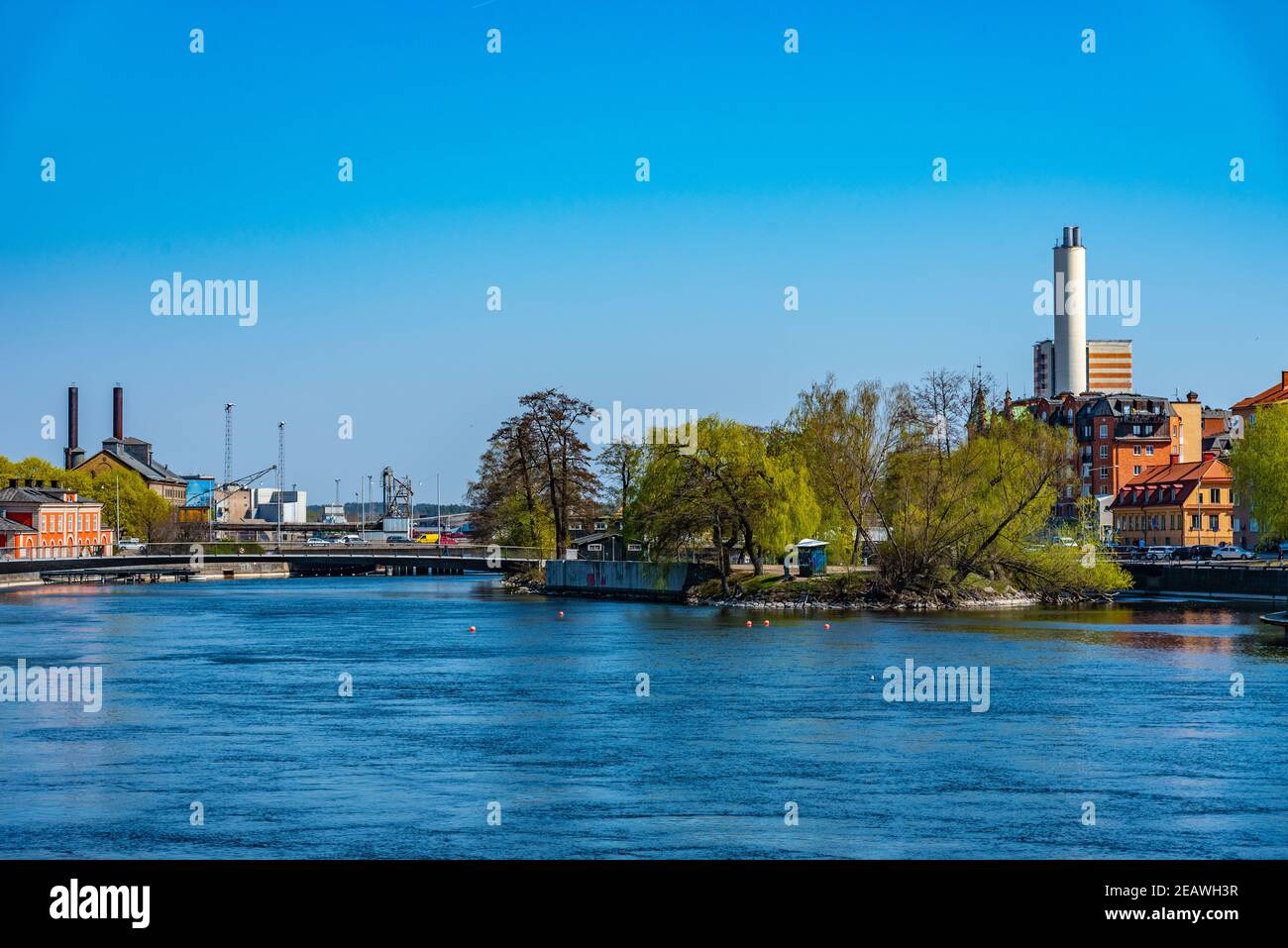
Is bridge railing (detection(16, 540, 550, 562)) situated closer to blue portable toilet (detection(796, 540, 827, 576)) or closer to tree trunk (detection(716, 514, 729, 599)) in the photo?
tree trunk (detection(716, 514, 729, 599))

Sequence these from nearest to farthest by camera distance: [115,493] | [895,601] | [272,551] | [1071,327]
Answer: [895,601], [272,551], [115,493], [1071,327]

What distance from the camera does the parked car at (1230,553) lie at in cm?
11800

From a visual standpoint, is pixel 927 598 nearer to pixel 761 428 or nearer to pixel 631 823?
pixel 761 428

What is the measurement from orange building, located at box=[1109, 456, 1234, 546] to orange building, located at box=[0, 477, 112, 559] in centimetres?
9593

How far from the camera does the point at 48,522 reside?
14638 cm

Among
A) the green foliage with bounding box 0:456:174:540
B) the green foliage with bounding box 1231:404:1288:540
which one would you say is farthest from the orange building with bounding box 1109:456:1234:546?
the green foliage with bounding box 0:456:174:540

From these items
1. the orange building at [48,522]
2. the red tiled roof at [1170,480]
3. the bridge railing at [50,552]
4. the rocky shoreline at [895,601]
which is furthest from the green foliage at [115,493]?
the red tiled roof at [1170,480]

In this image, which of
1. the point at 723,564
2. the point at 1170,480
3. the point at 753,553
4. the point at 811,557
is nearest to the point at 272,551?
the point at 753,553

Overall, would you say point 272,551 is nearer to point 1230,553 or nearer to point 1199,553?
point 1199,553

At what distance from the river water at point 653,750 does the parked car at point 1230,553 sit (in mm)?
59529

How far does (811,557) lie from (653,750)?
5743cm

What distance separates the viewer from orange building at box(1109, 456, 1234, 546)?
435 ft
